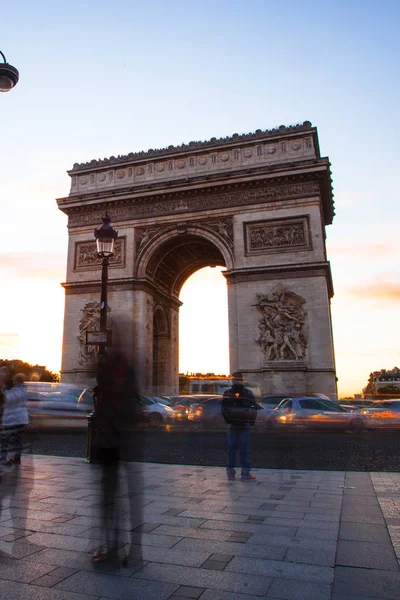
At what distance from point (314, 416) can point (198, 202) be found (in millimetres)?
14886

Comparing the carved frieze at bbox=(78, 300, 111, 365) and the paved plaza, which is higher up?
the carved frieze at bbox=(78, 300, 111, 365)

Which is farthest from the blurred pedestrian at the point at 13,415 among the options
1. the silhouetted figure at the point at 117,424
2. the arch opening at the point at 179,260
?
the arch opening at the point at 179,260

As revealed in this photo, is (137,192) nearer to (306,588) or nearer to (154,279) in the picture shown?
(154,279)

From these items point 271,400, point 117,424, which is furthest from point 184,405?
point 117,424

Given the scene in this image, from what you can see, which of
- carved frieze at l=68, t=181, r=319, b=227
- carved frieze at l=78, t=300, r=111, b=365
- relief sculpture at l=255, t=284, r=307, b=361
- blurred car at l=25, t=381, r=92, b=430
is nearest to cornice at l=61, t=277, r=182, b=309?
carved frieze at l=78, t=300, r=111, b=365

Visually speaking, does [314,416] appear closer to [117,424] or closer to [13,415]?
[13,415]

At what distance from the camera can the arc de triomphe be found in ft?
75.7

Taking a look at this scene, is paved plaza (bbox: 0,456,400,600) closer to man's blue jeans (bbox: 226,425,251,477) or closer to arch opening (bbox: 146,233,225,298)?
man's blue jeans (bbox: 226,425,251,477)

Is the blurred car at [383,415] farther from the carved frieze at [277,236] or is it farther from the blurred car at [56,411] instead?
the blurred car at [56,411]

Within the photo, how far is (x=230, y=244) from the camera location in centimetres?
2544

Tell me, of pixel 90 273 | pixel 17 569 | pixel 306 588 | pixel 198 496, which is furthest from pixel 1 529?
pixel 90 273

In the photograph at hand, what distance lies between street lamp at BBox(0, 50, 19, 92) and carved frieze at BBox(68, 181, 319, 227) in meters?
18.9

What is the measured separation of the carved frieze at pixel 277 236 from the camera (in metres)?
24.1

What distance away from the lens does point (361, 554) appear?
3857 millimetres
